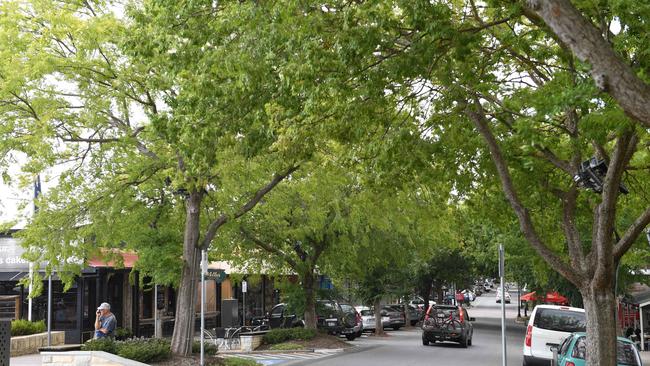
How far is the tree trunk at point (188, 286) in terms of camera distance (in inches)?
702

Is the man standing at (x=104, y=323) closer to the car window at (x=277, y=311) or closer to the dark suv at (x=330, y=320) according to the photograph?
the dark suv at (x=330, y=320)

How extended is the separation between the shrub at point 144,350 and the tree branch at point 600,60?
498 inches

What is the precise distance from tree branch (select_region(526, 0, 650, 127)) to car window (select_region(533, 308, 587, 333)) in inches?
577

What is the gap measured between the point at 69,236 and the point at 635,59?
13108 mm

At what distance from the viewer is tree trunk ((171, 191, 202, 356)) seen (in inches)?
702

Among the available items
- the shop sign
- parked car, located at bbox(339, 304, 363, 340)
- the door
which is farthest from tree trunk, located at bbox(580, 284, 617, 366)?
the door

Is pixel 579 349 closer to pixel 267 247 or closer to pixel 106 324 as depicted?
pixel 106 324

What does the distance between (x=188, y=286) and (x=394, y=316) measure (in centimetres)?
2657

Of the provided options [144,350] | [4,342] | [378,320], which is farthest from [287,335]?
[4,342]

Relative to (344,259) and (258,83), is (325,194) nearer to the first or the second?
(344,259)

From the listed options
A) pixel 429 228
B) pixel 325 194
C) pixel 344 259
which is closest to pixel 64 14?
pixel 325 194

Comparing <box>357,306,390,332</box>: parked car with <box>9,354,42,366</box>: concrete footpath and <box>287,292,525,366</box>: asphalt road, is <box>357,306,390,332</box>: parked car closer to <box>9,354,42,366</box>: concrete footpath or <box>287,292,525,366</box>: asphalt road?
<box>287,292,525,366</box>: asphalt road

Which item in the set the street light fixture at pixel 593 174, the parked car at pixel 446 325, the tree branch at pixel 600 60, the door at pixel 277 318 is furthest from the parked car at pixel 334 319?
the tree branch at pixel 600 60

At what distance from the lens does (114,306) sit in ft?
100
